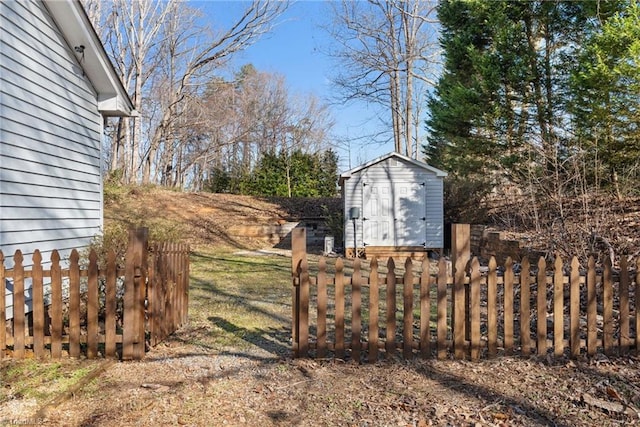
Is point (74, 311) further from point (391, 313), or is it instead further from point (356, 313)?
point (391, 313)

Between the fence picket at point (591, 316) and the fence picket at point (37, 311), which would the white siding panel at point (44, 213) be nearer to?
the fence picket at point (37, 311)

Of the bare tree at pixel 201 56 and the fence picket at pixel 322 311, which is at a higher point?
the bare tree at pixel 201 56

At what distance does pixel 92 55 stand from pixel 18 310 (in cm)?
384

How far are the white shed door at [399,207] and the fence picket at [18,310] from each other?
9.54 meters

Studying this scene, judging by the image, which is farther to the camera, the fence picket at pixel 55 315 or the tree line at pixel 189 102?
the tree line at pixel 189 102

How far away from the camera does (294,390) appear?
308 cm

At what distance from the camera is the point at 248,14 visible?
18750mm

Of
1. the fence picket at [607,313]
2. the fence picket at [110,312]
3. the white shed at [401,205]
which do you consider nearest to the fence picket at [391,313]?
the fence picket at [607,313]

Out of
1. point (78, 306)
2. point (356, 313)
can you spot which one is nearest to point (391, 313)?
point (356, 313)

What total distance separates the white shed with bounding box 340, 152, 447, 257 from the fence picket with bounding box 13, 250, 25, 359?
9.36 m

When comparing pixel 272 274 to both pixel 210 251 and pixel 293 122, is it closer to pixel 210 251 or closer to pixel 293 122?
pixel 210 251

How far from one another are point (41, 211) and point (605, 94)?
9.95 m

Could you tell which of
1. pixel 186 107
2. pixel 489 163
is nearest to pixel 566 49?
pixel 489 163

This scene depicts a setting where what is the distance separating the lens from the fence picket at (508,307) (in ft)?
11.9
